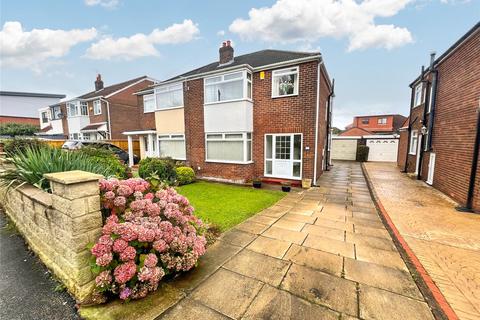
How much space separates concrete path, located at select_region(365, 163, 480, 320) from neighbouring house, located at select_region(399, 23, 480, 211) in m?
0.82

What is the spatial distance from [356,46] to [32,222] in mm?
20916

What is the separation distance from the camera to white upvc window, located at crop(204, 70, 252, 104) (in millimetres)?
9148

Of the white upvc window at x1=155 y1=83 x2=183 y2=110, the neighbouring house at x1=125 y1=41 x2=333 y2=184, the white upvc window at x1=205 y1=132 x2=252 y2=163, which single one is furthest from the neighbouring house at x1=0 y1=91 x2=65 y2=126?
the white upvc window at x1=205 y1=132 x2=252 y2=163

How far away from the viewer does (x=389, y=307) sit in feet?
7.52

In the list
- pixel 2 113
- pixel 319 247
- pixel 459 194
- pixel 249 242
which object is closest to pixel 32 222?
pixel 249 242

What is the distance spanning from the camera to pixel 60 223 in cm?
250

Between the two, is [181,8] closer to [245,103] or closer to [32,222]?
[245,103]

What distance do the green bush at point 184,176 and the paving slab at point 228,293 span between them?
7271 mm

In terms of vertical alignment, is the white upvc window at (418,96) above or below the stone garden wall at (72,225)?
above

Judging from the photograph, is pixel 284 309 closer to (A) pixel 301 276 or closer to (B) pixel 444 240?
(A) pixel 301 276

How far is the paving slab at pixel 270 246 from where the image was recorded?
3.48 metres

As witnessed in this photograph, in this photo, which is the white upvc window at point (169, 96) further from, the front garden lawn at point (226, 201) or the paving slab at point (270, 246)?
the paving slab at point (270, 246)

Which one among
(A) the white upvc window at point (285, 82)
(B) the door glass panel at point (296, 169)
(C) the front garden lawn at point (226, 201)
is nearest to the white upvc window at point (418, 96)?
(A) the white upvc window at point (285, 82)

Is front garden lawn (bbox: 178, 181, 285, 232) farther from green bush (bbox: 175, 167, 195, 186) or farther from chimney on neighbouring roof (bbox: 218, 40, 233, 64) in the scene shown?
chimney on neighbouring roof (bbox: 218, 40, 233, 64)
